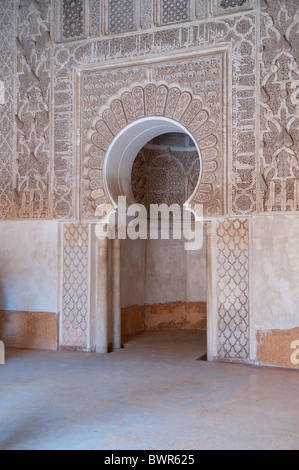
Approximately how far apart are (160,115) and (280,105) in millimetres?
1453

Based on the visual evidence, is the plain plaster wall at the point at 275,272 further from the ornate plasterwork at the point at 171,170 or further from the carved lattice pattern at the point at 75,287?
the ornate plasterwork at the point at 171,170

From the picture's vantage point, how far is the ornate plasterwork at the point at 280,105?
18.8 ft

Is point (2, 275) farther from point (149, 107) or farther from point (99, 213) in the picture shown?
point (149, 107)

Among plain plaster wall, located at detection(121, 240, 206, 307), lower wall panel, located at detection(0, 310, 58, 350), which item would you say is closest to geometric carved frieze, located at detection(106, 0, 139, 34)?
plain plaster wall, located at detection(121, 240, 206, 307)

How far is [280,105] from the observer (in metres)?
5.79

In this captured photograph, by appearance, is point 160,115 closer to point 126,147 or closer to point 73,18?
point 126,147

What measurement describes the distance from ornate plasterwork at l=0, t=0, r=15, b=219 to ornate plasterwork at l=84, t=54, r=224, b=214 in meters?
1.17

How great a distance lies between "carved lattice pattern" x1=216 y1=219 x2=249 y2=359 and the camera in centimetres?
588

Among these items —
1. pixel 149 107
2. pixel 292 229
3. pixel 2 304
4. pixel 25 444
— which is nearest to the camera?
pixel 25 444

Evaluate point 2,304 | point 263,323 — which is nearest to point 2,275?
point 2,304

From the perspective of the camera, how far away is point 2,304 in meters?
7.04

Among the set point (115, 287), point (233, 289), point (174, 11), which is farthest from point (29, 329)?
point (174, 11)
